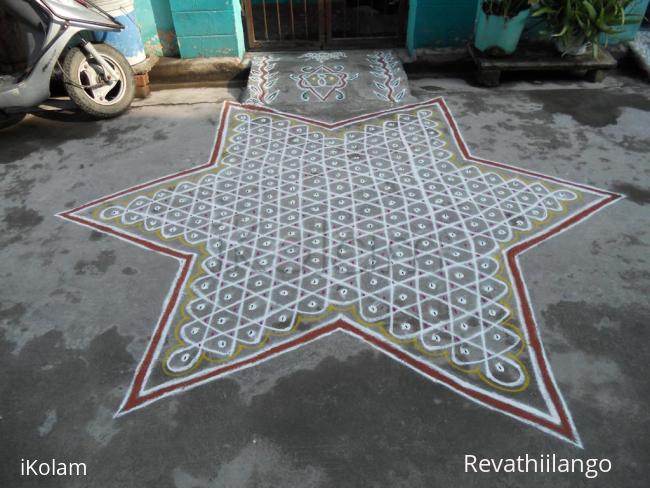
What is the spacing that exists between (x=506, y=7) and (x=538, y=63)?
1.76 ft

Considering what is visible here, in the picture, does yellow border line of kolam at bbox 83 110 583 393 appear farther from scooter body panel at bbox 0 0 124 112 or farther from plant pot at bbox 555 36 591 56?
plant pot at bbox 555 36 591 56

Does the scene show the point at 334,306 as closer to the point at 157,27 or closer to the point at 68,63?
the point at 68,63

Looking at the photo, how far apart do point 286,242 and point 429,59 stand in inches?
104

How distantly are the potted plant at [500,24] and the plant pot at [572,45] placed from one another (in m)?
0.34

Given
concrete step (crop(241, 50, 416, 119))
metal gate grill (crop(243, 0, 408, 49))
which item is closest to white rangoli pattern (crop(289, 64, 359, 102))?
concrete step (crop(241, 50, 416, 119))

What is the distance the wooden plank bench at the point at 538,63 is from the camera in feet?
12.8

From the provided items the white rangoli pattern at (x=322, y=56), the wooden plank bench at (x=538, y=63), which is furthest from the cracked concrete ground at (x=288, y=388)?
the white rangoli pattern at (x=322, y=56)

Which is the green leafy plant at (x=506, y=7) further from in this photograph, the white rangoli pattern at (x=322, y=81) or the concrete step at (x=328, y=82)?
the white rangoli pattern at (x=322, y=81)

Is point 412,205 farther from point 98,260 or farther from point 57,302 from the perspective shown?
point 57,302

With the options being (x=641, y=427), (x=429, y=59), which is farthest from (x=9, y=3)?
(x=641, y=427)

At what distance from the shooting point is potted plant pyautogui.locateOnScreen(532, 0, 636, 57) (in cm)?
363

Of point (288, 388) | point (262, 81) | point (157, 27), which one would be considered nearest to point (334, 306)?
point (288, 388)

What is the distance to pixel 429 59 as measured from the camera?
4270 millimetres

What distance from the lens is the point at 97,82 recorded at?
12.4ft
